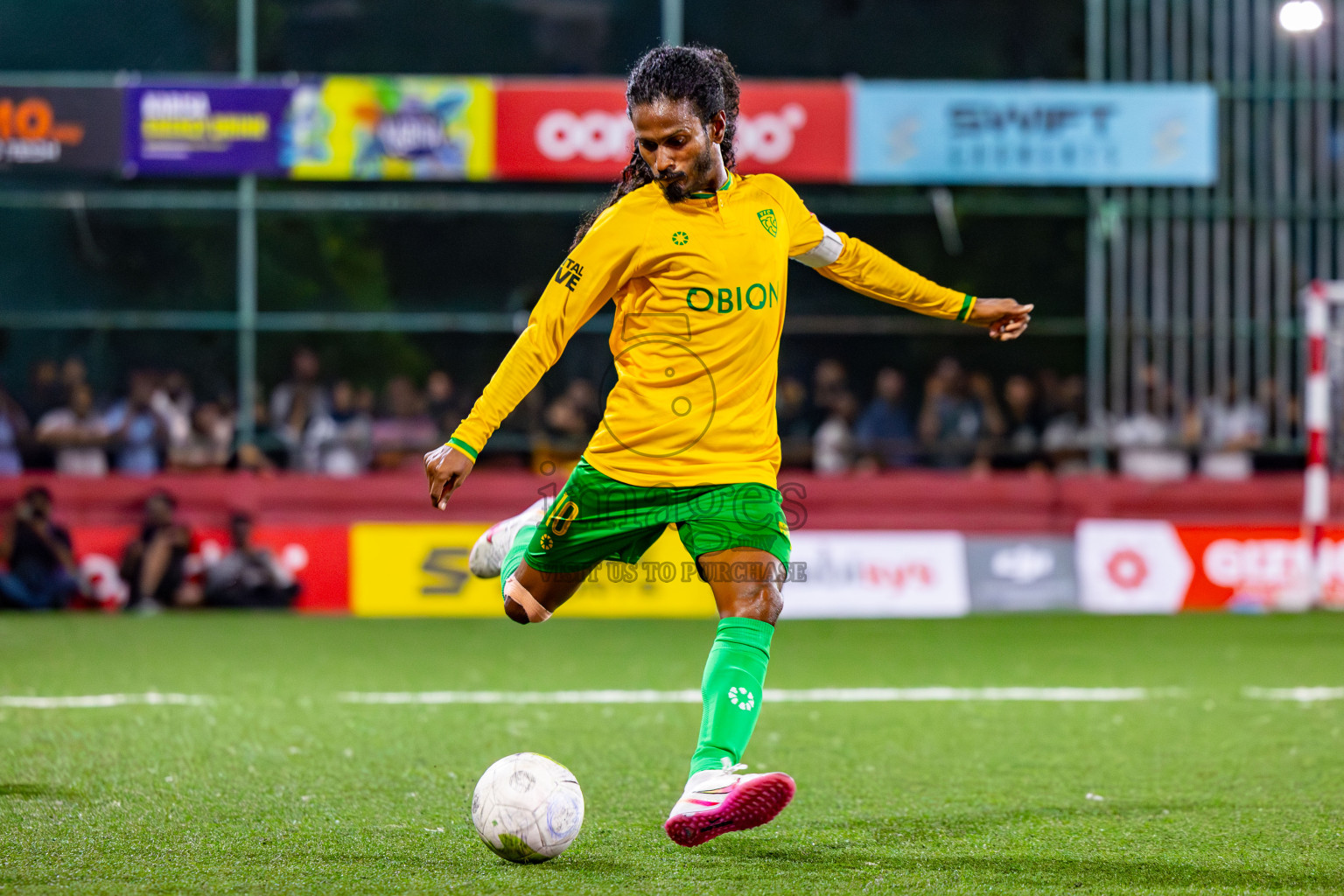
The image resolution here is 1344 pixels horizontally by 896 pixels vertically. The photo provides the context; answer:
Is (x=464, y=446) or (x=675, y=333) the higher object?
(x=675, y=333)

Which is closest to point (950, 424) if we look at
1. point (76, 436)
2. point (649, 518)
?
point (76, 436)

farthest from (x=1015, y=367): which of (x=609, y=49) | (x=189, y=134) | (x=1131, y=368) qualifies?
(x=189, y=134)

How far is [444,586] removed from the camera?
1363cm

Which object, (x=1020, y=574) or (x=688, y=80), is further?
(x=1020, y=574)

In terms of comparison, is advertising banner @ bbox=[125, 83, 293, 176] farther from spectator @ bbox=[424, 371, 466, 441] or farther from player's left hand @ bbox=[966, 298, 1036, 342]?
player's left hand @ bbox=[966, 298, 1036, 342]

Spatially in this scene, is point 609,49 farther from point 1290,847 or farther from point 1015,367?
point 1290,847

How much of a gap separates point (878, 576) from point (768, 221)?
364 inches

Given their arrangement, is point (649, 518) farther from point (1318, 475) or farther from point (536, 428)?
point (536, 428)

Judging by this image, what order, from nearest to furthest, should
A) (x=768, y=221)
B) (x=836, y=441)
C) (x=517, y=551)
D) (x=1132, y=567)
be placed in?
(x=768, y=221), (x=517, y=551), (x=1132, y=567), (x=836, y=441)

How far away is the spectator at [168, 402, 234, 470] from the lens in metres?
14.8

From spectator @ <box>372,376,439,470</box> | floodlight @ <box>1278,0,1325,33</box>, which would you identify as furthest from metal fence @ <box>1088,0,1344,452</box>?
spectator @ <box>372,376,439,470</box>

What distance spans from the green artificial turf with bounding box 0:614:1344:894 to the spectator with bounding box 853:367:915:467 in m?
4.44

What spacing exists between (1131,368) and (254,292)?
8776 millimetres

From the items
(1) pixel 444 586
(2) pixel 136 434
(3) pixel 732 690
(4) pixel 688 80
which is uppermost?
(4) pixel 688 80
